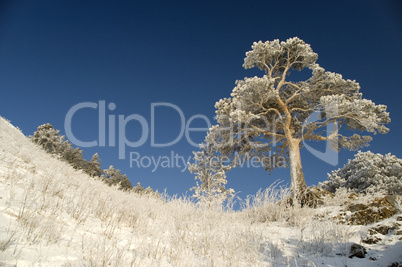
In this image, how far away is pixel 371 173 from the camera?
15234mm

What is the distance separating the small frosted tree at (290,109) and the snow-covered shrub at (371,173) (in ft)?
11.9

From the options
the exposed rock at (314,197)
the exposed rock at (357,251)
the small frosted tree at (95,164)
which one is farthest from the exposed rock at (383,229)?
the small frosted tree at (95,164)

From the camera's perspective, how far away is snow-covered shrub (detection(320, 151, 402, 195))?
14500mm

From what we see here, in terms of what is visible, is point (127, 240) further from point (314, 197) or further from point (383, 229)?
point (314, 197)

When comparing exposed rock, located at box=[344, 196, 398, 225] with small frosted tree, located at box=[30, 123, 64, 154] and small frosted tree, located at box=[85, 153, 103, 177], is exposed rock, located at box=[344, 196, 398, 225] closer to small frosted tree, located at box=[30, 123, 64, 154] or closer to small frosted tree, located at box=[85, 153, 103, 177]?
small frosted tree, located at box=[30, 123, 64, 154]

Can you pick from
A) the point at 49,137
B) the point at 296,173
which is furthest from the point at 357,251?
the point at 49,137

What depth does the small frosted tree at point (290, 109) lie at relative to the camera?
36.4 ft

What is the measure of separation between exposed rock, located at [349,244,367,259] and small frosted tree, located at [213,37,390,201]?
7109 mm

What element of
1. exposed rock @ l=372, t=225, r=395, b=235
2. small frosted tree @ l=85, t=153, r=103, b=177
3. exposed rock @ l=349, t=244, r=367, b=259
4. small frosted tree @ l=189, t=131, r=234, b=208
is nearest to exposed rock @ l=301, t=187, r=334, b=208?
exposed rock @ l=372, t=225, r=395, b=235

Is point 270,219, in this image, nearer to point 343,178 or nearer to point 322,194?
point 322,194

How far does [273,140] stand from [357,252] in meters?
9.99

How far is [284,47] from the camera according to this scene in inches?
574

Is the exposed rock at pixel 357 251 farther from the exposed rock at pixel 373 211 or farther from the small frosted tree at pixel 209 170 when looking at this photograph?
the small frosted tree at pixel 209 170

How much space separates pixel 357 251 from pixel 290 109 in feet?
37.1
